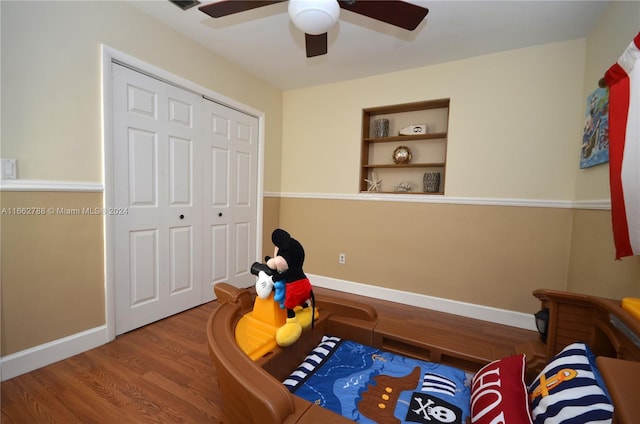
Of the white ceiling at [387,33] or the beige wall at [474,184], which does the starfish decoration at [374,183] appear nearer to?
the beige wall at [474,184]

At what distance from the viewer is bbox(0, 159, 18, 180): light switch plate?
1.44 m

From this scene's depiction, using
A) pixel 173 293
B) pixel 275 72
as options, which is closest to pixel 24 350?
pixel 173 293

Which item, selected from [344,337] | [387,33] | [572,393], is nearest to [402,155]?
[387,33]

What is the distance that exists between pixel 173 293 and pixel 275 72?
2486 mm

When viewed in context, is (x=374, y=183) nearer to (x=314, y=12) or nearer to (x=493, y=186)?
(x=493, y=186)

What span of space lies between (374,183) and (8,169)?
9.47ft

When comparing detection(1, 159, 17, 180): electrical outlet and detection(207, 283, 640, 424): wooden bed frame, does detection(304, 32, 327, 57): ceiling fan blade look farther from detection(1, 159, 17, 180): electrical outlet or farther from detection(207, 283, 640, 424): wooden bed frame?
detection(1, 159, 17, 180): electrical outlet

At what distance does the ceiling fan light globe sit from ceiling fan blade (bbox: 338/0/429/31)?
17 centimetres

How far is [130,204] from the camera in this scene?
79.4 inches

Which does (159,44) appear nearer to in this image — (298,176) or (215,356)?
(298,176)

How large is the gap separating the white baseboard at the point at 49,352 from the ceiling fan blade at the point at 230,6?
2.24m

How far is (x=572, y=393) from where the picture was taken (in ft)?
2.59

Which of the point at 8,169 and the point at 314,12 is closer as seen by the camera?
the point at 314,12

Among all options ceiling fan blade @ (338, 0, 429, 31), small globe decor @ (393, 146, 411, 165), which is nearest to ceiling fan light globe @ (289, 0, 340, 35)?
ceiling fan blade @ (338, 0, 429, 31)
